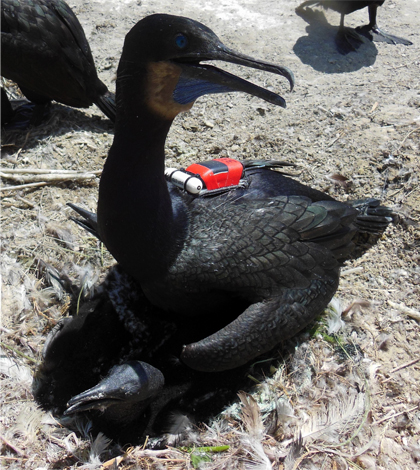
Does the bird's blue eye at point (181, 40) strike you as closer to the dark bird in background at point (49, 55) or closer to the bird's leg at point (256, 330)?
the bird's leg at point (256, 330)

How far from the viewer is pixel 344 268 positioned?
3102mm

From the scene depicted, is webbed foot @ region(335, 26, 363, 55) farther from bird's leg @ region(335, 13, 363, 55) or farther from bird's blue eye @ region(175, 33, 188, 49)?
bird's blue eye @ region(175, 33, 188, 49)

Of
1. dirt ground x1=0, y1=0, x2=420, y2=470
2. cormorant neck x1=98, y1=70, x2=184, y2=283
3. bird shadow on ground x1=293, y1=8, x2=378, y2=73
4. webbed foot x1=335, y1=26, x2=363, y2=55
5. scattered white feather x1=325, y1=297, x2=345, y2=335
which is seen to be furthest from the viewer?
webbed foot x1=335, y1=26, x2=363, y2=55

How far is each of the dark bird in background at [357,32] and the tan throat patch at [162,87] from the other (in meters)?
3.84

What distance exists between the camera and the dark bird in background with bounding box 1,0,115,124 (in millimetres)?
3498

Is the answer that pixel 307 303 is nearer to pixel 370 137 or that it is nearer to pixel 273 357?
pixel 273 357

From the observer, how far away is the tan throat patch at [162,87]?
1837 mm

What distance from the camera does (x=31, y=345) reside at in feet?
A: 8.69

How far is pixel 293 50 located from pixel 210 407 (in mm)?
4003

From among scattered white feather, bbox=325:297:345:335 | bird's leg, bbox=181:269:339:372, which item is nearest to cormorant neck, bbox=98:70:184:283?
bird's leg, bbox=181:269:339:372

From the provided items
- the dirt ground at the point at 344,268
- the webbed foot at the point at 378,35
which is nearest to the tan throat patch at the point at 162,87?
the dirt ground at the point at 344,268

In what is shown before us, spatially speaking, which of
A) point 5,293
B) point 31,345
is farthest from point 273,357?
point 5,293

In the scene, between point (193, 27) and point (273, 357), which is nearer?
point (193, 27)

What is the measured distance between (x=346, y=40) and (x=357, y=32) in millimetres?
228
